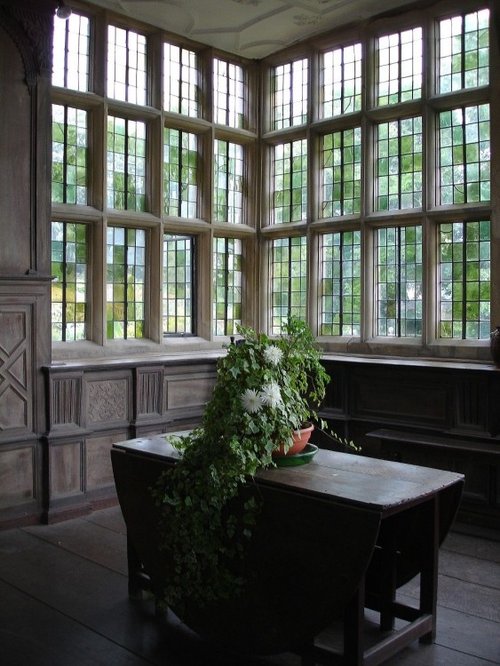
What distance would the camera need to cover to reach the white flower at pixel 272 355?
10.4ft

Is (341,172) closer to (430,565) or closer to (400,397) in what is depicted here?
(400,397)

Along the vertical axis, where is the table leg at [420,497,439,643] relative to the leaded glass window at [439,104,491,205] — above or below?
below

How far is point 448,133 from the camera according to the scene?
5.81 metres

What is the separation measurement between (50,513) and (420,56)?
4554mm

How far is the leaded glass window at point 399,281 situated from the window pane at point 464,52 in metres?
1.18

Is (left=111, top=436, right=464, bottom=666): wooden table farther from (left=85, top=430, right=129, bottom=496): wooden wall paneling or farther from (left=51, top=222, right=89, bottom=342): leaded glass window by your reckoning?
(left=51, top=222, right=89, bottom=342): leaded glass window

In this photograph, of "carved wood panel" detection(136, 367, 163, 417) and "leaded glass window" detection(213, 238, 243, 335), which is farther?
"leaded glass window" detection(213, 238, 243, 335)

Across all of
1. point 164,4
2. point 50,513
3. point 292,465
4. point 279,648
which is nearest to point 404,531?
point 292,465

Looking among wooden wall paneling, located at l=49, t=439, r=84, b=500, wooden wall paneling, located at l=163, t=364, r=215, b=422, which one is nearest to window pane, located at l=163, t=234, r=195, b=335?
wooden wall paneling, located at l=163, t=364, r=215, b=422

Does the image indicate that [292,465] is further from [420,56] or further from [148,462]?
[420,56]

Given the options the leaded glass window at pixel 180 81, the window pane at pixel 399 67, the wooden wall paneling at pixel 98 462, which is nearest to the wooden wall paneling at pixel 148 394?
the wooden wall paneling at pixel 98 462

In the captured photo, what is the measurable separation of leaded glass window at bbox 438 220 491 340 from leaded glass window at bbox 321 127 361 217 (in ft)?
3.08

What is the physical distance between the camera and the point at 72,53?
5812 millimetres

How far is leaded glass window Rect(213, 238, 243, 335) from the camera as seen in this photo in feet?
22.8
